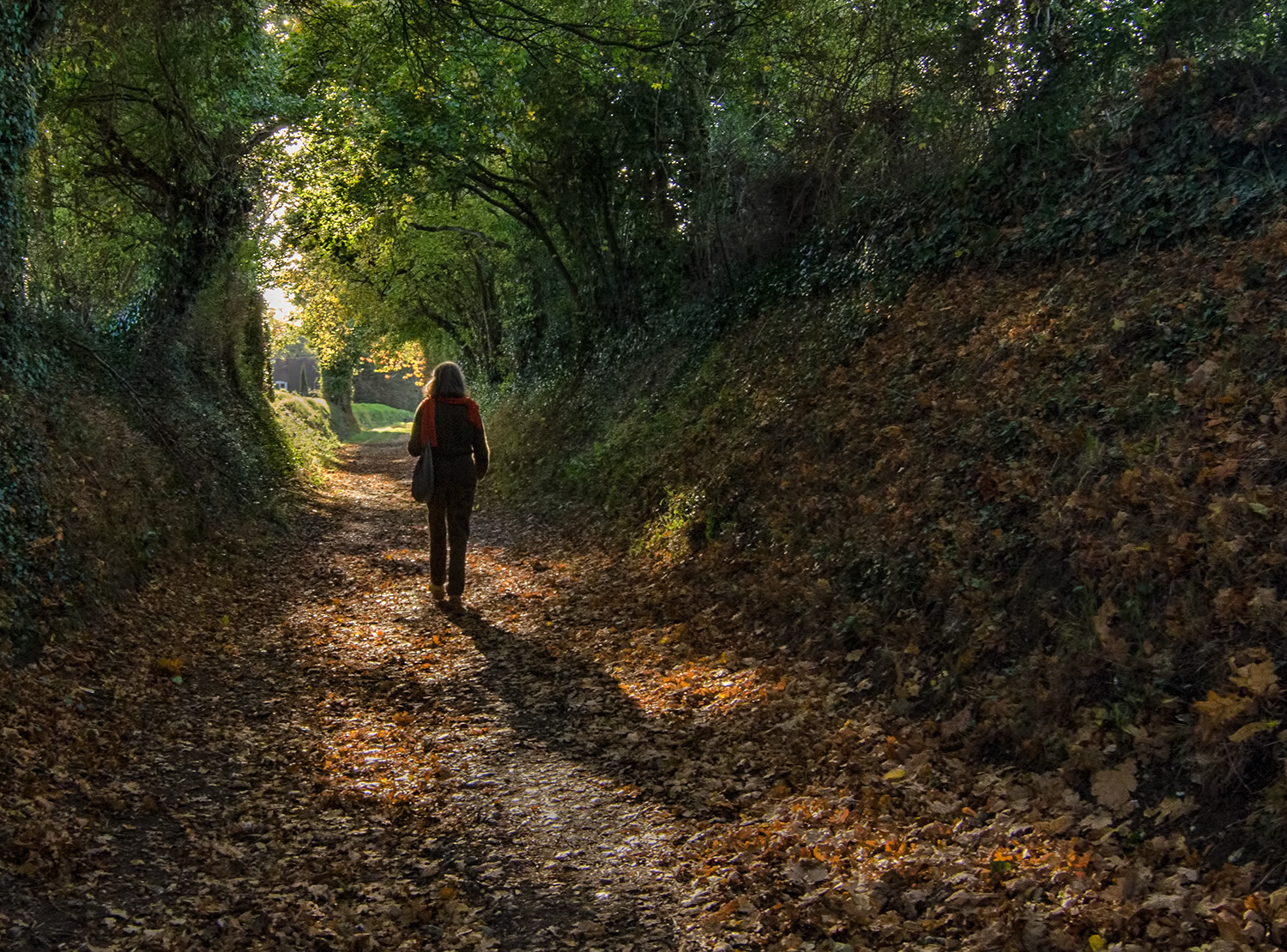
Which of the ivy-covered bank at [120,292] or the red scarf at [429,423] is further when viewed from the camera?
the red scarf at [429,423]

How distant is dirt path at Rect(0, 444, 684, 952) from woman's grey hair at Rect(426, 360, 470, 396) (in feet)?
8.04

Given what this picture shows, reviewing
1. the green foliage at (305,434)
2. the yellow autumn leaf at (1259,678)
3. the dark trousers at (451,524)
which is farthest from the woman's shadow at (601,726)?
the green foliage at (305,434)

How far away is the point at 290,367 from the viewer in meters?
90.2

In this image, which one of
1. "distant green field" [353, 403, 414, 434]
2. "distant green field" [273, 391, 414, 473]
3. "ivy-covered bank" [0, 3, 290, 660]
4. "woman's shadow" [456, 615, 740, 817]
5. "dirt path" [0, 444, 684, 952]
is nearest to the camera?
"dirt path" [0, 444, 684, 952]

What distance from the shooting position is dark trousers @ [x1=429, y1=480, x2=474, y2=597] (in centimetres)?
1045

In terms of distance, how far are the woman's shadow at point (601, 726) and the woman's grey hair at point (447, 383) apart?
2.81 metres

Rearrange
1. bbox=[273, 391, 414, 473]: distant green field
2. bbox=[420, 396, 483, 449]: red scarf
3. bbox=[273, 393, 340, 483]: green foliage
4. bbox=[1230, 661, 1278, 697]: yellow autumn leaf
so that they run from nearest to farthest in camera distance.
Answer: bbox=[1230, 661, 1278, 697]: yellow autumn leaf, bbox=[420, 396, 483, 449]: red scarf, bbox=[273, 393, 340, 483]: green foliage, bbox=[273, 391, 414, 473]: distant green field

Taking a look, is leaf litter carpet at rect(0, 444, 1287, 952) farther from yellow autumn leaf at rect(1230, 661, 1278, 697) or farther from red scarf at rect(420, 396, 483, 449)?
red scarf at rect(420, 396, 483, 449)

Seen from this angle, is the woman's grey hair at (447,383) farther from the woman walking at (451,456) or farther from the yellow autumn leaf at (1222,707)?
the yellow autumn leaf at (1222,707)

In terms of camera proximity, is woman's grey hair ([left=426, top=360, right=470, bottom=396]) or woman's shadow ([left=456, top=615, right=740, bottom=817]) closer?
woman's shadow ([left=456, top=615, right=740, bottom=817])

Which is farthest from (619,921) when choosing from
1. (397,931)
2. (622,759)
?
(622,759)

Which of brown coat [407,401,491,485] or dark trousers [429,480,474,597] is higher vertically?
brown coat [407,401,491,485]

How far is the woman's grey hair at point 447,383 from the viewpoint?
10.4 metres

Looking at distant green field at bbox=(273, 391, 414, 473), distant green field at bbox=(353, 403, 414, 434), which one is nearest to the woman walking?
distant green field at bbox=(273, 391, 414, 473)
